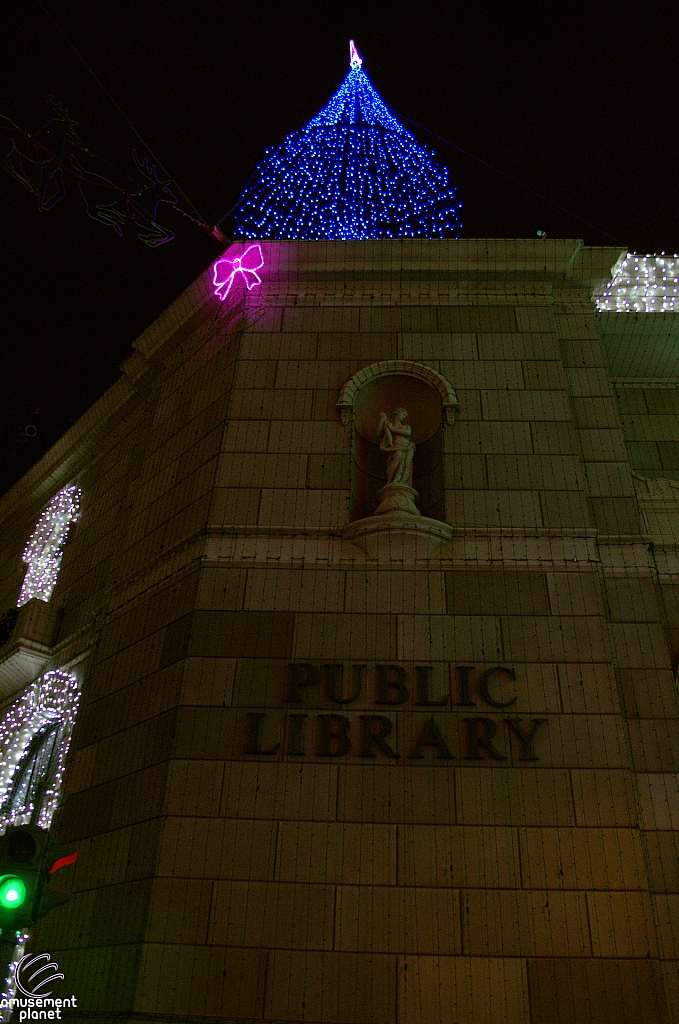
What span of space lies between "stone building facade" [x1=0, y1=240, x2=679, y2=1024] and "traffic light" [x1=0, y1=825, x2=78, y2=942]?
8.55 ft

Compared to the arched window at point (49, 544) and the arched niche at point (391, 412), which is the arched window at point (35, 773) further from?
the arched niche at point (391, 412)

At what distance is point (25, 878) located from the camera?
6.73m

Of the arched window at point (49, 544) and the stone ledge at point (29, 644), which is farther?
the arched window at point (49, 544)

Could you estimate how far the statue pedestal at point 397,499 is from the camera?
37.7ft

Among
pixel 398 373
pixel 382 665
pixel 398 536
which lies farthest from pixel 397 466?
pixel 382 665

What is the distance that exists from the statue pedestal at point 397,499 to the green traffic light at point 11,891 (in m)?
6.78

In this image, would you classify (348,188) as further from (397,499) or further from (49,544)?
(49,544)

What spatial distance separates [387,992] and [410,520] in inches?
233

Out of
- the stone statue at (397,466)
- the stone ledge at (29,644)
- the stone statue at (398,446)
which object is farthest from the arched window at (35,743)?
the stone statue at (398,446)

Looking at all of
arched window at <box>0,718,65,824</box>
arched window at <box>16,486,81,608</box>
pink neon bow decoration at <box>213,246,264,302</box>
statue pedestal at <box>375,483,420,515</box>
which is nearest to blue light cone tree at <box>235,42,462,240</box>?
pink neon bow decoration at <box>213,246,264,302</box>

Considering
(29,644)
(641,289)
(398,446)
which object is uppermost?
(641,289)

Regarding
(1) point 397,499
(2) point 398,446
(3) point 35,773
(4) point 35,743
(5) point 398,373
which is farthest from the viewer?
(4) point 35,743

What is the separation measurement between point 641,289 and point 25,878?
14.6 meters

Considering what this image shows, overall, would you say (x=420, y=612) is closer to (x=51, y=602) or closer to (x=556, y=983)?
(x=556, y=983)
